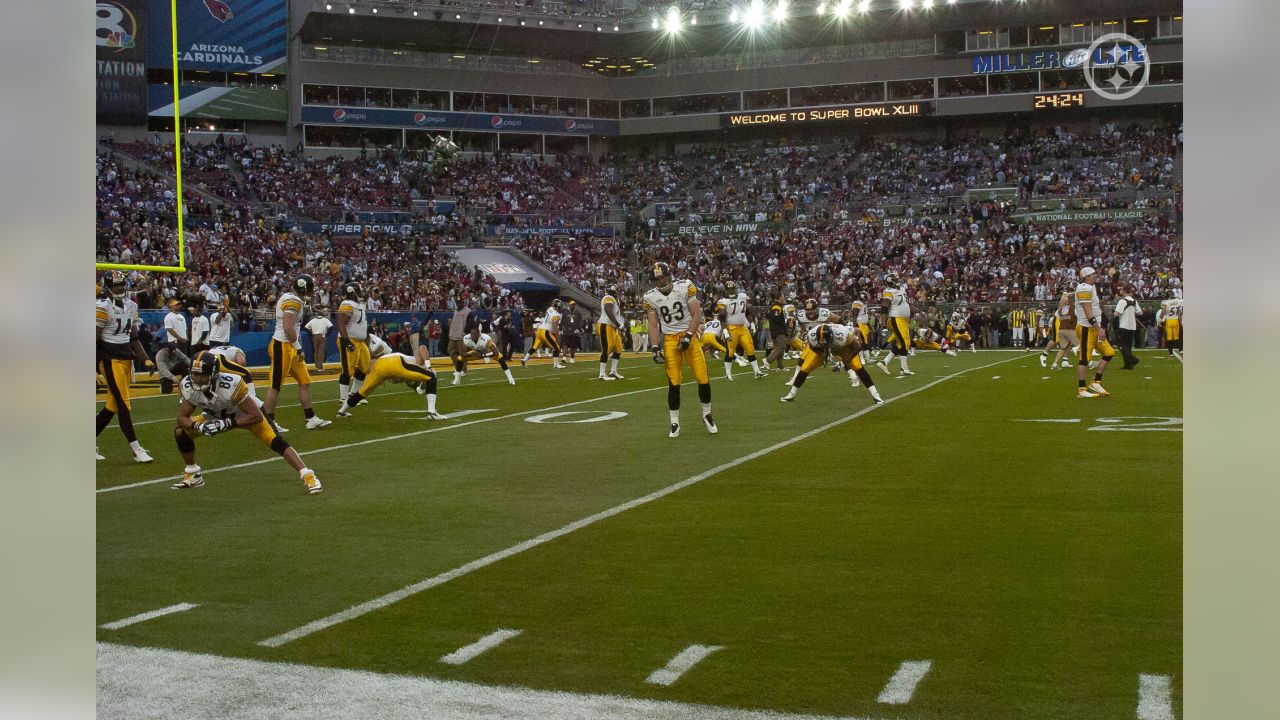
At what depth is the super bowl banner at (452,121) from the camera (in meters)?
46.7

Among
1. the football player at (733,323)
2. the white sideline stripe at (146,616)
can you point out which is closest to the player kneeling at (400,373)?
the white sideline stripe at (146,616)

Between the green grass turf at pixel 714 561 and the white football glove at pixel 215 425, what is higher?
the white football glove at pixel 215 425

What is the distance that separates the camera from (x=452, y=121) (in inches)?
1907

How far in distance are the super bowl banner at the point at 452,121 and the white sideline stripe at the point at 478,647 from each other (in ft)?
145

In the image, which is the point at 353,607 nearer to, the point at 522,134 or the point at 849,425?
the point at 849,425

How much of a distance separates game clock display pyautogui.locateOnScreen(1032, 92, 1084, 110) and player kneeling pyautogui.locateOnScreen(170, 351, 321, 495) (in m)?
42.8

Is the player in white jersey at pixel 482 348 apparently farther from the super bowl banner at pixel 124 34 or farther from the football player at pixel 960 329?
the football player at pixel 960 329

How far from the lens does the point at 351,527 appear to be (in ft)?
23.5

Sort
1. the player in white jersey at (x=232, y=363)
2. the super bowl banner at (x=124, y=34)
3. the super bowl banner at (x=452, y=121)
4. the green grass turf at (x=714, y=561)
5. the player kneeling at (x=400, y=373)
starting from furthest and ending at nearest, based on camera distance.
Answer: the super bowl banner at (x=452, y=121), the player kneeling at (x=400, y=373), the super bowl banner at (x=124, y=34), the player in white jersey at (x=232, y=363), the green grass turf at (x=714, y=561)

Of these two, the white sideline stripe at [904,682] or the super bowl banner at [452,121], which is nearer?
the white sideline stripe at [904,682]

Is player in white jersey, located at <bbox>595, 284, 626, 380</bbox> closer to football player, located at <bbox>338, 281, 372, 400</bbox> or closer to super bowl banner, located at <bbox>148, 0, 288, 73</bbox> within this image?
football player, located at <bbox>338, 281, 372, 400</bbox>

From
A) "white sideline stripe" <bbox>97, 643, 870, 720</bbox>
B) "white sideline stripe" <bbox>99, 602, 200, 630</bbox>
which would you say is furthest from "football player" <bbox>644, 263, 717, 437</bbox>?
"white sideline stripe" <bbox>97, 643, 870, 720</bbox>

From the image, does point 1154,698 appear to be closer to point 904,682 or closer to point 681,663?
point 904,682
